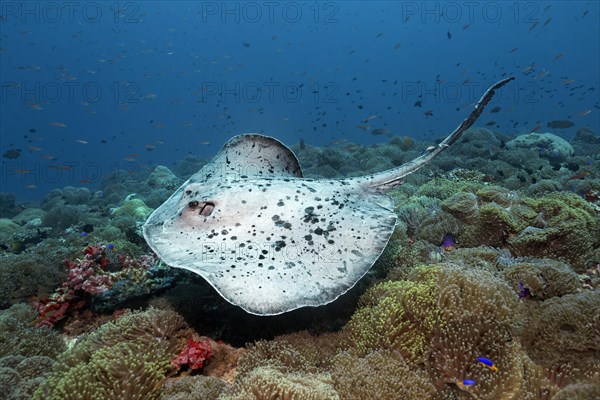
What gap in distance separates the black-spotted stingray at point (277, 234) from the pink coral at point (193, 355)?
4.38ft

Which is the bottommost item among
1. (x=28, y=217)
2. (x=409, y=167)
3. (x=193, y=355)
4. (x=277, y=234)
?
(x=28, y=217)

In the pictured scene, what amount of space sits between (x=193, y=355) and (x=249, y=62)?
16225cm

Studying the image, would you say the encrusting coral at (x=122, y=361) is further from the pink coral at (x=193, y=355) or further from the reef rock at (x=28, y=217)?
the reef rock at (x=28, y=217)

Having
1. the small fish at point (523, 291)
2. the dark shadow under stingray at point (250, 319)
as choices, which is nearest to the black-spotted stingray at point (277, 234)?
the dark shadow under stingray at point (250, 319)

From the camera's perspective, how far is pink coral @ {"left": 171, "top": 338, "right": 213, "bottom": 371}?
3.85 metres

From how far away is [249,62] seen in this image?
151 meters

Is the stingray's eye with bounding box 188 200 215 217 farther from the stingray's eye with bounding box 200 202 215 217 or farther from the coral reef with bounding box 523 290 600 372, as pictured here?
the coral reef with bounding box 523 290 600 372

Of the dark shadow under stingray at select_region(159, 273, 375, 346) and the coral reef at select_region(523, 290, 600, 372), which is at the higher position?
the coral reef at select_region(523, 290, 600, 372)

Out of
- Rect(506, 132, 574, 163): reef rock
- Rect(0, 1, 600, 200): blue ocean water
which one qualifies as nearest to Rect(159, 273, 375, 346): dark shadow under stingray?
Rect(506, 132, 574, 163): reef rock

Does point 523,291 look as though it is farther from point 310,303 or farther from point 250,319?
point 250,319

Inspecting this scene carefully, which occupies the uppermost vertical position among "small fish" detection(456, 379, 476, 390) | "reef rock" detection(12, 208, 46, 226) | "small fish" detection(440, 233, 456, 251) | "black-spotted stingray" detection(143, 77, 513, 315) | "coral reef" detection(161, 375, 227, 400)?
"black-spotted stingray" detection(143, 77, 513, 315)

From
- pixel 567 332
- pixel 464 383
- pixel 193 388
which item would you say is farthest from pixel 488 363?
pixel 193 388

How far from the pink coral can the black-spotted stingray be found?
4.38ft

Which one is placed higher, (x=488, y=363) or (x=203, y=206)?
(x=203, y=206)
